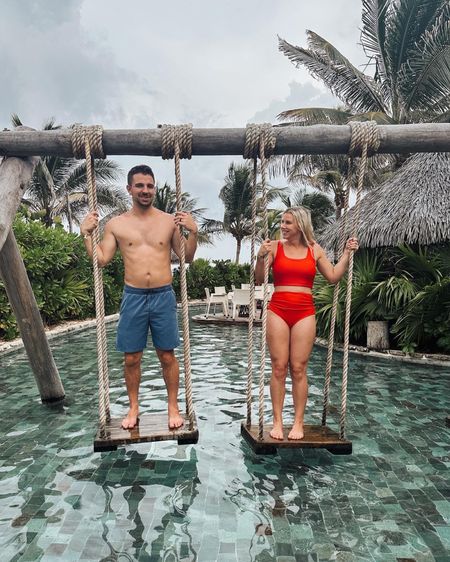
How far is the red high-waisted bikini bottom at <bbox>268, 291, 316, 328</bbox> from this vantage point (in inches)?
141

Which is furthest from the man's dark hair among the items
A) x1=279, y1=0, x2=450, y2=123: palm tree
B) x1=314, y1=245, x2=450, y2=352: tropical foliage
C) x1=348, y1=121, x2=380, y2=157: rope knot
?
x1=279, y1=0, x2=450, y2=123: palm tree

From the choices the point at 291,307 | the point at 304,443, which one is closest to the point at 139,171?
the point at 291,307

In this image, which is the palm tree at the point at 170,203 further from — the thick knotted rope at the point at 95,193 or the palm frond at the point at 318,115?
the thick knotted rope at the point at 95,193

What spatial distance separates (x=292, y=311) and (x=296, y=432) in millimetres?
890

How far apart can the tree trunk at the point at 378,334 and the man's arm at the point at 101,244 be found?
21.1 ft

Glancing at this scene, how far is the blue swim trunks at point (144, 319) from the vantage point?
3557mm

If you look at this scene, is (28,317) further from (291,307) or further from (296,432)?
(296,432)

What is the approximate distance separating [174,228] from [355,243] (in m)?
1.37

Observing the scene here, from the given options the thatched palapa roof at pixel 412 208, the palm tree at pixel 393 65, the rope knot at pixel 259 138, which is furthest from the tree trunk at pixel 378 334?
the palm tree at pixel 393 65

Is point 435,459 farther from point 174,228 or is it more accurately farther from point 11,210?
point 11,210

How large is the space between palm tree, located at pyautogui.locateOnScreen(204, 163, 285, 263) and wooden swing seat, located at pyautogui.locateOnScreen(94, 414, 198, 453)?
91.5 ft

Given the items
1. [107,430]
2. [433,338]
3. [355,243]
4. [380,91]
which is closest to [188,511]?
[107,430]

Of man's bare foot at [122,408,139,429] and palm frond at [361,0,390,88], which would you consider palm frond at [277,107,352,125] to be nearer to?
palm frond at [361,0,390,88]

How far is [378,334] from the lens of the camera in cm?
888
